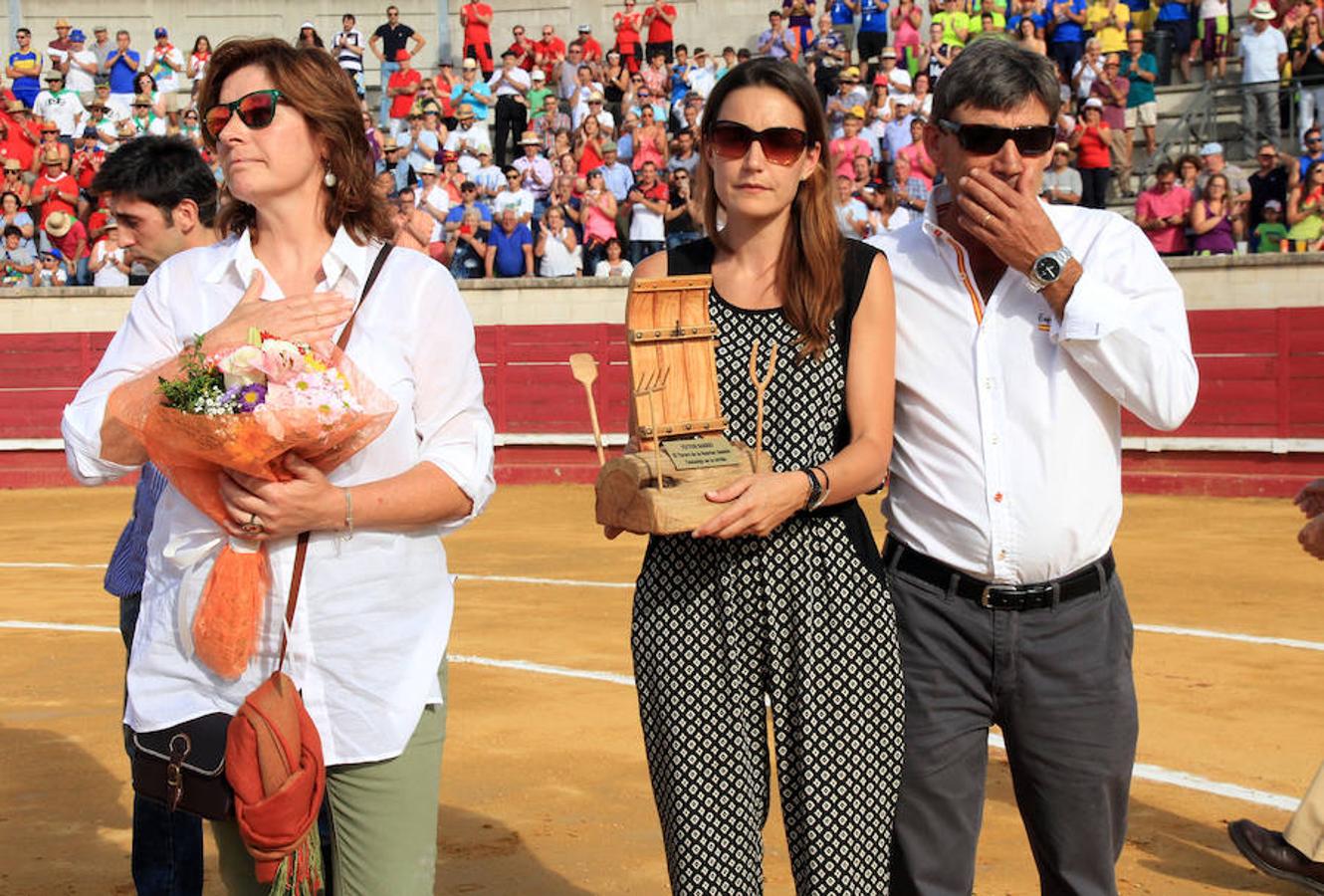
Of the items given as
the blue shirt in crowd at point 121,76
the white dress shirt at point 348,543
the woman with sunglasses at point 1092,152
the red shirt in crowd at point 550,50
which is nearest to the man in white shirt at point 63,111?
the blue shirt in crowd at point 121,76

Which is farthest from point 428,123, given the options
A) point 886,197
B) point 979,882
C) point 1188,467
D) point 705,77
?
point 979,882

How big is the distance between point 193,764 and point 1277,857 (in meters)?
2.91

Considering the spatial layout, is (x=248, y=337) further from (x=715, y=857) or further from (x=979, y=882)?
(x=979, y=882)

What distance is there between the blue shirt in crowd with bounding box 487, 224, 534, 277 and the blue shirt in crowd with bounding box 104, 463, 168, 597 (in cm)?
1378

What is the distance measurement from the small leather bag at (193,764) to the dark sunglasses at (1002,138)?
126cm

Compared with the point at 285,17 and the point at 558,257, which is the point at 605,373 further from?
the point at 285,17

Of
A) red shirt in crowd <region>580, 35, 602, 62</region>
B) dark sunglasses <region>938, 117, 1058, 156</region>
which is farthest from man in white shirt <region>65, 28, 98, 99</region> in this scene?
dark sunglasses <region>938, 117, 1058, 156</region>

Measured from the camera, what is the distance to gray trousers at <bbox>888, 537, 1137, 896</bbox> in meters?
2.97

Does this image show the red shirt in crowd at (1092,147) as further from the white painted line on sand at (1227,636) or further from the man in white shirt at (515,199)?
the white painted line on sand at (1227,636)

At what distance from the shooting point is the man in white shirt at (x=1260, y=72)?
16.5m

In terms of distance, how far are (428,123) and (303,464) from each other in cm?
1710

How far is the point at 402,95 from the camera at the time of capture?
2114 centimetres

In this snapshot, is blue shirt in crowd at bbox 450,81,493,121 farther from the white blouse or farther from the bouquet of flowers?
the bouquet of flowers

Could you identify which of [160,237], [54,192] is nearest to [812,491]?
[160,237]
